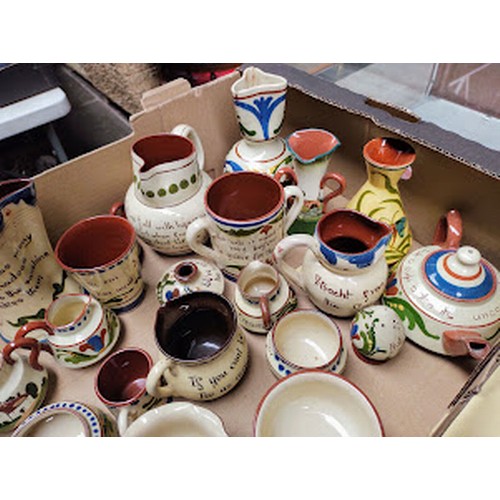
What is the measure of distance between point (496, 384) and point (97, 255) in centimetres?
60

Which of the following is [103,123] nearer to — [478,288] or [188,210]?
[188,210]

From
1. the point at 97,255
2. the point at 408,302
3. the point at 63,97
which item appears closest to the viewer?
the point at 408,302

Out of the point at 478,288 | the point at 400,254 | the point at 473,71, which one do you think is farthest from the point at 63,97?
the point at 473,71

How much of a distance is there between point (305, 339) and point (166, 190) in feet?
1.04

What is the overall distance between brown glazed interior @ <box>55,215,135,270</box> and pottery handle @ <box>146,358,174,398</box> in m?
0.22

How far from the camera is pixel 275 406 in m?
0.54

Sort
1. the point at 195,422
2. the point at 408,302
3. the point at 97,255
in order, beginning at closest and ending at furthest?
the point at 195,422, the point at 408,302, the point at 97,255

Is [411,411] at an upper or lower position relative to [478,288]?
lower

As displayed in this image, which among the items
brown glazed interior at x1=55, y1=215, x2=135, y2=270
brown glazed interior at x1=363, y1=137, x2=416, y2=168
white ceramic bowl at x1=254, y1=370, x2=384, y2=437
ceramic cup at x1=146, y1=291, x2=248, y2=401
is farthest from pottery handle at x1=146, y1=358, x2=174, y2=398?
brown glazed interior at x1=363, y1=137, x2=416, y2=168

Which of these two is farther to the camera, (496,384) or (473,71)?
(473,71)

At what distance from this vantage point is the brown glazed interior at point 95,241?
0.70m

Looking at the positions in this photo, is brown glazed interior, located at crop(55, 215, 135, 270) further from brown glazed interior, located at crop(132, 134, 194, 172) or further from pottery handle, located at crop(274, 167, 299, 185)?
pottery handle, located at crop(274, 167, 299, 185)

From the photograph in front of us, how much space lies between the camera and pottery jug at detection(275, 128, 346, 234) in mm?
723

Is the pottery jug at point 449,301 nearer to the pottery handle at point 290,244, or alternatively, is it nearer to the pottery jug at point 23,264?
the pottery handle at point 290,244
